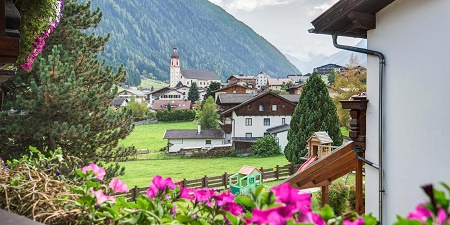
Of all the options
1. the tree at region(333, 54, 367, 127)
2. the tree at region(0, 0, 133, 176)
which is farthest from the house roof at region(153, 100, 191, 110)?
the tree at region(0, 0, 133, 176)

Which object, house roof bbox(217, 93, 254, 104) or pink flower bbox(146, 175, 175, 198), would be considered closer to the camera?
pink flower bbox(146, 175, 175, 198)

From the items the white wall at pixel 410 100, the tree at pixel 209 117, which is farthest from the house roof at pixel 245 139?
the white wall at pixel 410 100

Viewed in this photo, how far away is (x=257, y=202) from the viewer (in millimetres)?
400

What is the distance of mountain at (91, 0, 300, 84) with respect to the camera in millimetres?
72938

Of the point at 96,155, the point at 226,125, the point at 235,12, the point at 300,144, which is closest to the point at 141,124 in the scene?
the point at 226,125

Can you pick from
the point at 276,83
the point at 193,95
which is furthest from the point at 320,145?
the point at 276,83

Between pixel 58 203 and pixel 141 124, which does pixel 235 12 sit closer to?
pixel 141 124

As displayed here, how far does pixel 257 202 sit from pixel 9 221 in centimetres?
41

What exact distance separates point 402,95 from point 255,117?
1666 centimetres

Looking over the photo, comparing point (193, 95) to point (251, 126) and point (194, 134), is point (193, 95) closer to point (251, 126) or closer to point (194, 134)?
point (194, 134)

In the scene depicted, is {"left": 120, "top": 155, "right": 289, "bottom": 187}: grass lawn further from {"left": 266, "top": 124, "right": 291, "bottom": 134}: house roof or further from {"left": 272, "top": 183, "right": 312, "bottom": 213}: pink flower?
{"left": 272, "top": 183, "right": 312, "bottom": 213}: pink flower

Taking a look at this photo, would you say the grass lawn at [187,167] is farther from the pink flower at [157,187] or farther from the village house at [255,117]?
the pink flower at [157,187]

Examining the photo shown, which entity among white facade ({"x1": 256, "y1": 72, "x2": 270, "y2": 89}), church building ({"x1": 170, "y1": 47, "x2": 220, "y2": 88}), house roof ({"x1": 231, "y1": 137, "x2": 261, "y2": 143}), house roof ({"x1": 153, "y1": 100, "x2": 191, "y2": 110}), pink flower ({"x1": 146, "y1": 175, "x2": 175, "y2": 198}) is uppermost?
church building ({"x1": 170, "y1": 47, "x2": 220, "y2": 88})

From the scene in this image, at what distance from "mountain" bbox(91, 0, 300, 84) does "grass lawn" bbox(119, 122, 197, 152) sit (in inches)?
1324
